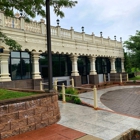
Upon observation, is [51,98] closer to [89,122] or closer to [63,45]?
[89,122]

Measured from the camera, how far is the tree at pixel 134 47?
77.1ft

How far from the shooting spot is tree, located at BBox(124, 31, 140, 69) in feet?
77.1

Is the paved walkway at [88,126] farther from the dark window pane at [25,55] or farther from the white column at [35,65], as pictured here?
the dark window pane at [25,55]

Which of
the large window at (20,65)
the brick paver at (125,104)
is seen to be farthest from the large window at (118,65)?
the large window at (20,65)

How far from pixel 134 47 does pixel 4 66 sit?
20.6 m

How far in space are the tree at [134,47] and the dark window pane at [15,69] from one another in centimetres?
1775

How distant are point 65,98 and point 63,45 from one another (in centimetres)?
667

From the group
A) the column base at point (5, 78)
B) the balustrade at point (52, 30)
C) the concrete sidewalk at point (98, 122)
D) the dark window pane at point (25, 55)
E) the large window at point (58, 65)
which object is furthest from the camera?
the large window at point (58, 65)

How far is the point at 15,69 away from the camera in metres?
12.2

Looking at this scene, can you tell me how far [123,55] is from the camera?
25.9 metres

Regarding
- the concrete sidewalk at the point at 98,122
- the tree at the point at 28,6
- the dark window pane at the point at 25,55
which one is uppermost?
the tree at the point at 28,6

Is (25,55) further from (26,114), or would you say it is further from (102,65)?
(102,65)

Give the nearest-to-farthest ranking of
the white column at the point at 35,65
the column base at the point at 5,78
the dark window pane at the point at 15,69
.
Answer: the column base at the point at 5,78 → the dark window pane at the point at 15,69 → the white column at the point at 35,65

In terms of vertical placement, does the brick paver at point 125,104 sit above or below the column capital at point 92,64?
below
